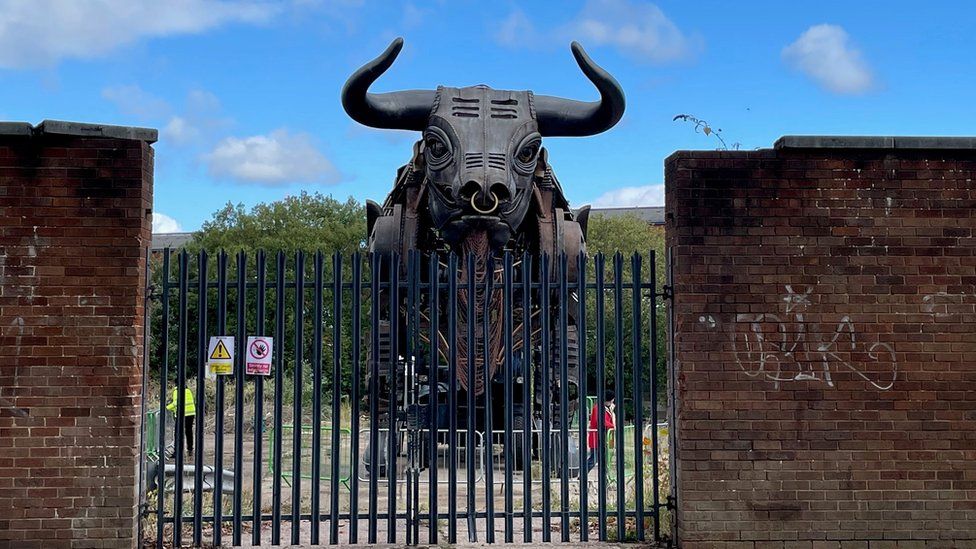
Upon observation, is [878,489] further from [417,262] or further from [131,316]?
[131,316]

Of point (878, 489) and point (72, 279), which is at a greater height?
point (72, 279)

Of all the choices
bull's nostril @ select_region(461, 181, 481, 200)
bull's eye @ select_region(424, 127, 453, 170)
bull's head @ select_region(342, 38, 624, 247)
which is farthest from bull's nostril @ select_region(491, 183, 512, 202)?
bull's eye @ select_region(424, 127, 453, 170)

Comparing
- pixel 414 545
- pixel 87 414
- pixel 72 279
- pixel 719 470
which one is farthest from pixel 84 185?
pixel 719 470

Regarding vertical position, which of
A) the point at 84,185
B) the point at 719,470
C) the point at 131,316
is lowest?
the point at 719,470

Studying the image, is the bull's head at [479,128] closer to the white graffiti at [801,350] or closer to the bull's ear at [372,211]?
the bull's ear at [372,211]

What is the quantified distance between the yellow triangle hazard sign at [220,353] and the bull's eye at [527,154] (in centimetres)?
401

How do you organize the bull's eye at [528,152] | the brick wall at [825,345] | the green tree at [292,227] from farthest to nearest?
the green tree at [292,227], the bull's eye at [528,152], the brick wall at [825,345]

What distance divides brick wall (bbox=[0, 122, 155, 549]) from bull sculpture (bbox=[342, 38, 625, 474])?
302cm

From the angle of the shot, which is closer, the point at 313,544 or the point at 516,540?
the point at 313,544

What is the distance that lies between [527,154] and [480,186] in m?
0.86

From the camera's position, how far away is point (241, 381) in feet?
23.7

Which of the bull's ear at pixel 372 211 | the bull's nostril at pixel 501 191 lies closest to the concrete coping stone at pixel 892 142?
the bull's nostril at pixel 501 191

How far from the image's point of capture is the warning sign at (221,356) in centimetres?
727

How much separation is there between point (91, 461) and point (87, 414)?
1.10 ft
